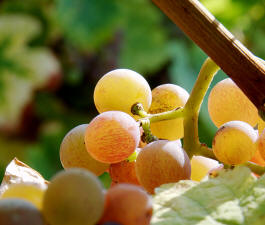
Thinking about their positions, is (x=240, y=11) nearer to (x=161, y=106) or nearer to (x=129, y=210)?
(x=161, y=106)

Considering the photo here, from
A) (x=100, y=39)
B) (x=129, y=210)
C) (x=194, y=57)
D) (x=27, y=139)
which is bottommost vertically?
(x=129, y=210)

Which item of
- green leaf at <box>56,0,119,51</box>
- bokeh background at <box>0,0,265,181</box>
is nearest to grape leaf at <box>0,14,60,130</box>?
bokeh background at <box>0,0,265,181</box>

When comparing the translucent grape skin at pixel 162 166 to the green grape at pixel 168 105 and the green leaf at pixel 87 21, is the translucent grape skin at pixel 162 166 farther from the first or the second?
the green leaf at pixel 87 21

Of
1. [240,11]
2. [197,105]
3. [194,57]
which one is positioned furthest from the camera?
[194,57]

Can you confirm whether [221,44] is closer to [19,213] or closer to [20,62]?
[19,213]

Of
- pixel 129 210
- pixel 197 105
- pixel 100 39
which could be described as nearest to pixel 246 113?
pixel 197 105

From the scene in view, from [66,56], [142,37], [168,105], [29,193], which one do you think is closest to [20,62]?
[66,56]

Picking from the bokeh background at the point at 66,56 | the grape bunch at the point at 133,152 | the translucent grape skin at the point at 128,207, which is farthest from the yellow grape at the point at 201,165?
the bokeh background at the point at 66,56

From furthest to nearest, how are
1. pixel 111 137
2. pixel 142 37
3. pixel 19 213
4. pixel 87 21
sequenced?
pixel 142 37 < pixel 87 21 < pixel 111 137 < pixel 19 213
